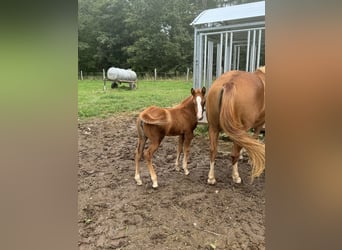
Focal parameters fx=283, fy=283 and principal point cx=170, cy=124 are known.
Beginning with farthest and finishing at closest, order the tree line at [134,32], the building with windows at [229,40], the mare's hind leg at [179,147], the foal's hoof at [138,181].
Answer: the mare's hind leg at [179,147] < the foal's hoof at [138,181] < the building with windows at [229,40] < the tree line at [134,32]

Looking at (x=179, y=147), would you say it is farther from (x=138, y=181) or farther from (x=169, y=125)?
(x=138, y=181)

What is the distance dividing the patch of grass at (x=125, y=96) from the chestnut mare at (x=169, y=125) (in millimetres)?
44

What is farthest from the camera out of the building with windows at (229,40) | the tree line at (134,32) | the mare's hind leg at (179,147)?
the mare's hind leg at (179,147)

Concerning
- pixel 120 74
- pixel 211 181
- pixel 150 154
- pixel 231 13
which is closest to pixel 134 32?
pixel 120 74

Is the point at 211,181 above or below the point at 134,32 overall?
below

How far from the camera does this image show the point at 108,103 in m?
0.80

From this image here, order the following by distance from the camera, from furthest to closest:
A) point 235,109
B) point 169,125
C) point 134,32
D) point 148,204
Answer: point 169,125 < point 235,109 < point 148,204 < point 134,32

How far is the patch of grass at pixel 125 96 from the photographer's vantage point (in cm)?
71

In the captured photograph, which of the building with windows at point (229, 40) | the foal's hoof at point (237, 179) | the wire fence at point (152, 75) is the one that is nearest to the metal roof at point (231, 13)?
the building with windows at point (229, 40)

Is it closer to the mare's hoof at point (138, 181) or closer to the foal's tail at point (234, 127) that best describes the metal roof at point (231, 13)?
the foal's tail at point (234, 127)

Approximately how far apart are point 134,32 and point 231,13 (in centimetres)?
30

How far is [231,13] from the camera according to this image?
2.67 ft

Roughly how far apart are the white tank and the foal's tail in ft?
1.03
